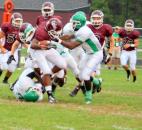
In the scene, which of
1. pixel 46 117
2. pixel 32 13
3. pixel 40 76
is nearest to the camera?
pixel 46 117

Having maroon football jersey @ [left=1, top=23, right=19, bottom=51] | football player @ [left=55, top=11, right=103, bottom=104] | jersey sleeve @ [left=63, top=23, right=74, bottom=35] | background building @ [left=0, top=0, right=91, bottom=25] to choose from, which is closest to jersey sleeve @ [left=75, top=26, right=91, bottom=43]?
football player @ [left=55, top=11, right=103, bottom=104]

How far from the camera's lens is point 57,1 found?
54.3 meters

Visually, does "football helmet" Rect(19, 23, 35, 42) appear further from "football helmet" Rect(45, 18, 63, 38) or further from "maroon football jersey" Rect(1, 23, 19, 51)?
"maroon football jersey" Rect(1, 23, 19, 51)

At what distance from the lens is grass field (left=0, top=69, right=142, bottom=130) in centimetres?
806

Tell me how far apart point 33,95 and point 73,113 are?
5.05 feet

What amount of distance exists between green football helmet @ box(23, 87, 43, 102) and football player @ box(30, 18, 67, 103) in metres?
0.17

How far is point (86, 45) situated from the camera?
10.8 m

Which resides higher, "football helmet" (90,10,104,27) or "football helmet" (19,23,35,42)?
"football helmet" (90,10,104,27)

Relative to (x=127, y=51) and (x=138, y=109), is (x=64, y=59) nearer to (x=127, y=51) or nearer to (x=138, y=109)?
(x=138, y=109)

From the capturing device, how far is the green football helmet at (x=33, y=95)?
1054 centimetres

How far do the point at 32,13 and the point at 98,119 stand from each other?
44.6 meters

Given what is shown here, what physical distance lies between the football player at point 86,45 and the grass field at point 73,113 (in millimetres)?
460

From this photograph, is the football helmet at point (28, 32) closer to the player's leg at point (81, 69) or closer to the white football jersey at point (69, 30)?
the white football jersey at point (69, 30)

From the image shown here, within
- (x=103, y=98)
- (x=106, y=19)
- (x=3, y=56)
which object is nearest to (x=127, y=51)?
(x=3, y=56)
